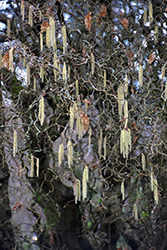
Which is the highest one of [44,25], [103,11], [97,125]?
[103,11]

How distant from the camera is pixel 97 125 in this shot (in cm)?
185

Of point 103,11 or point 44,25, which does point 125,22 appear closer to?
point 103,11

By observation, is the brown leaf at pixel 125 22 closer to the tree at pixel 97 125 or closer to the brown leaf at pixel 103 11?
the tree at pixel 97 125

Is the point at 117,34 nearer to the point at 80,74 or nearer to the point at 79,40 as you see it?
the point at 79,40

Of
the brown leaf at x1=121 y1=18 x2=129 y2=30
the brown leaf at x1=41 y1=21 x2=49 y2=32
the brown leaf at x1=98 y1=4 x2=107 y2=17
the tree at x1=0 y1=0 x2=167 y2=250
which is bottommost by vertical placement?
the tree at x1=0 y1=0 x2=167 y2=250

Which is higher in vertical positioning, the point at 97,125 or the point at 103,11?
the point at 103,11

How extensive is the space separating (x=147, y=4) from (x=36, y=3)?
0.80 m

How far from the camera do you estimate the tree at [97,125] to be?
5.95ft

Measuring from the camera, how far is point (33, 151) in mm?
1830

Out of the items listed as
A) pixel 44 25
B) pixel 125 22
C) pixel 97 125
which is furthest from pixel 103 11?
pixel 97 125

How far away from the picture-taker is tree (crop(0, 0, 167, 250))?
1.81 metres

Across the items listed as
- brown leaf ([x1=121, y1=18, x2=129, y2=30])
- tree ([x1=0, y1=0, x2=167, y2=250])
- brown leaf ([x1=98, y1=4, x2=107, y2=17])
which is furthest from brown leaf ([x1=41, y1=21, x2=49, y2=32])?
brown leaf ([x1=121, y1=18, x2=129, y2=30])

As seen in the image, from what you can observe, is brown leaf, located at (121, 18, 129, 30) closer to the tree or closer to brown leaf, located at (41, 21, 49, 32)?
the tree

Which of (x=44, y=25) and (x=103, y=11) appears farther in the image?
(x=103, y=11)
